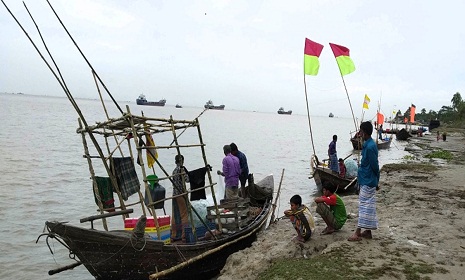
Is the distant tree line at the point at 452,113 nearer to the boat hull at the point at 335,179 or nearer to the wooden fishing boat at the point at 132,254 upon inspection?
the boat hull at the point at 335,179

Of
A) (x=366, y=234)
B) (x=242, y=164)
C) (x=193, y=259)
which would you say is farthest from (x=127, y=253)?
(x=242, y=164)

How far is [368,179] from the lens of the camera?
5535 mm

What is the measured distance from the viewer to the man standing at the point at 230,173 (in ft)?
28.7

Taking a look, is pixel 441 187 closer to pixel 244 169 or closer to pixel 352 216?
pixel 352 216

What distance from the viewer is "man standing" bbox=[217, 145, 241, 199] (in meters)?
8.75

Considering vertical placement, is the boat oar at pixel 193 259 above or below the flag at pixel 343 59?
below

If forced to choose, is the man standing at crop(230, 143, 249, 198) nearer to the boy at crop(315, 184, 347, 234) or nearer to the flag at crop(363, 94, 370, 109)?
the boy at crop(315, 184, 347, 234)

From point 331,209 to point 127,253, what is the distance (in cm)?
361

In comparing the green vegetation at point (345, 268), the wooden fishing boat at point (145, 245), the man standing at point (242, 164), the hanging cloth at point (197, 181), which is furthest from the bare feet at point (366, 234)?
the man standing at point (242, 164)

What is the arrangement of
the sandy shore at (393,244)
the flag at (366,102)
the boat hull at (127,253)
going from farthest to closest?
the flag at (366,102)
the boat hull at (127,253)
the sandy shore at (393,244)

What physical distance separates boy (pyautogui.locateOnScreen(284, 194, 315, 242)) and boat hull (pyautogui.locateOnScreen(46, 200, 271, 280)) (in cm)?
154

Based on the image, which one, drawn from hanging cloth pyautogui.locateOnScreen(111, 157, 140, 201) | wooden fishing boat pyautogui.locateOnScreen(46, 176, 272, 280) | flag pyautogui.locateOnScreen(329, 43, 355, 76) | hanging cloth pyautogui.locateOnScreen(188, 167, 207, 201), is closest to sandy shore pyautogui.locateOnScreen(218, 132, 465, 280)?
wooden fishing boat pyautogui.locateOnScreen(46, 176, 272, 280)

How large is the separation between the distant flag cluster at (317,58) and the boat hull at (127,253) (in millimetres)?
6432

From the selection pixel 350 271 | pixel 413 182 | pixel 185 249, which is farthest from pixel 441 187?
pixel 185 249
